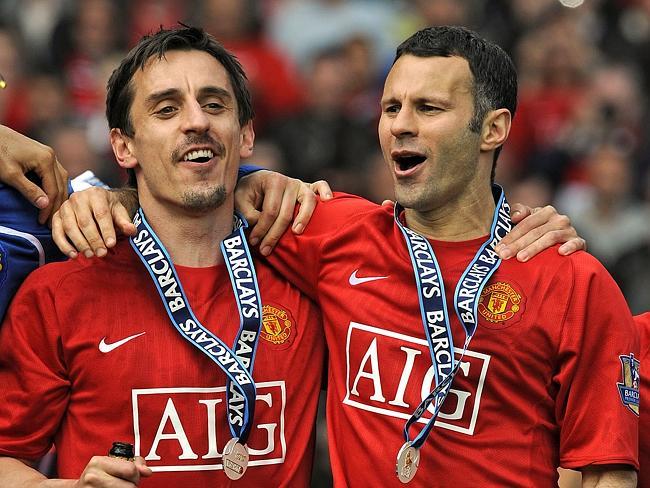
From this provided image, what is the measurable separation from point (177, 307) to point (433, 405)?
2.99 feet

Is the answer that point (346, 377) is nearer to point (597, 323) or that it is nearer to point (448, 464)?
point (448, 464)

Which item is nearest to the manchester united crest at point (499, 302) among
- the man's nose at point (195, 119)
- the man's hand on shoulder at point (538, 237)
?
the man's hand on shoulder at point (538, 237)

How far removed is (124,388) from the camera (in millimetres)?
4168

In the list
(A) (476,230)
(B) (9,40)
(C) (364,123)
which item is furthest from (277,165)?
(A) (476,230)

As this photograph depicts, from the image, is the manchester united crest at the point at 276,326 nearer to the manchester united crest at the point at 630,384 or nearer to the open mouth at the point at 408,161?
the open mouth at the point at 408,161

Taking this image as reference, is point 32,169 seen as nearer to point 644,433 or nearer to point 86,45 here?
point 644,433

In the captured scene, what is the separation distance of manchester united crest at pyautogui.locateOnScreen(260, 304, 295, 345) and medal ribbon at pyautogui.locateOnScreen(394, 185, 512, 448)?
1.67ft

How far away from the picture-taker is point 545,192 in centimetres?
953

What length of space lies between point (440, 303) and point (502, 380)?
1.05 ft

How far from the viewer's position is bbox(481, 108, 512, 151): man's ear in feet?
14.4

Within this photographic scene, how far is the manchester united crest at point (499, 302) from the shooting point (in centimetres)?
415

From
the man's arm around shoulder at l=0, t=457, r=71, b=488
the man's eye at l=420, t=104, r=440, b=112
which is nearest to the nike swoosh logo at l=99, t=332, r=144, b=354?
the man's arm around shoulder at l=0, t=457, r=71, b=488

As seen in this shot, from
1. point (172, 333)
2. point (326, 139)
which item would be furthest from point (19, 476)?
point (326, 139)

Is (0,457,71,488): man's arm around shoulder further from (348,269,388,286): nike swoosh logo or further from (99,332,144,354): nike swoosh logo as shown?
(348,269,388,286): nike swoosh logo
